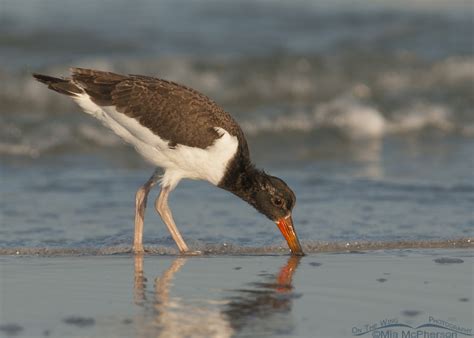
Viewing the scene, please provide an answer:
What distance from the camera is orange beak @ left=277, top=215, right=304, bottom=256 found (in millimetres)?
9359

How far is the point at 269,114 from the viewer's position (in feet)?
55.9

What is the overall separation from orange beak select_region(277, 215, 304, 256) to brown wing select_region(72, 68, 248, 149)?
0.80m

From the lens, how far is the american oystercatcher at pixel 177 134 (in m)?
9.58

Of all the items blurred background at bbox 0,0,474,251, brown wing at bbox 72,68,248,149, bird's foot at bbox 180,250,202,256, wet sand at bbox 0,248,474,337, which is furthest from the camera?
blurred background at bbox 0,0,474,251

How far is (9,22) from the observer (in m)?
19.9

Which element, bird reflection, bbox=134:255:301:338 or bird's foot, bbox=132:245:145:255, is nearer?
bird reflection, bbox=134:255:301:338

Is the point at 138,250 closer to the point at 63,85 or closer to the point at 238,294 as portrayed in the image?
the point at 63,85

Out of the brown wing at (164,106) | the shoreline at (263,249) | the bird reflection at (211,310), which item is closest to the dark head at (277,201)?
the shoreline at (263,249)

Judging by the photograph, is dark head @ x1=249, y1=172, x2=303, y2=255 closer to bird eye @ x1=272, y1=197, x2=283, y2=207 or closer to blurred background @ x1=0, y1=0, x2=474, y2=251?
bird eye @ x1=272, y1=197, x2=283, y2=207

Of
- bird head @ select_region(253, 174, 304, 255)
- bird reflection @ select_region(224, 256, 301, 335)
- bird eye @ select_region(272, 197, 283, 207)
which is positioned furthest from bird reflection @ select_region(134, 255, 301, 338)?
bird eye @ select_region(272, 197, 283, 207)

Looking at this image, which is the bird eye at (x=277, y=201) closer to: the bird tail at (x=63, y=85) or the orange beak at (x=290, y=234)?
the orange beak at (x=290, y=234)

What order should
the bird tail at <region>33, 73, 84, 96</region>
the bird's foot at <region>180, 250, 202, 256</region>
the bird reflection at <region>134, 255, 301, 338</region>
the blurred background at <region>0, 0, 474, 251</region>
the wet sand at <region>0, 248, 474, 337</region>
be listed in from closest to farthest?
the bird reflection at <region>134, 255, 301, 338</region> < the wet sand at <region>0, 248, 474, 337</region> < the bird's foot at <region>180, 250, 202, 256</region> < the bird tail at <region>33, 73, 84, 96</region> < the blurred background at <region>0, 0, 474, 251</region>

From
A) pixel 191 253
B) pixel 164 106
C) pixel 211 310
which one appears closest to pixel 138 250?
pixel 191 253

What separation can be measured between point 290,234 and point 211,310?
2.52 metres
